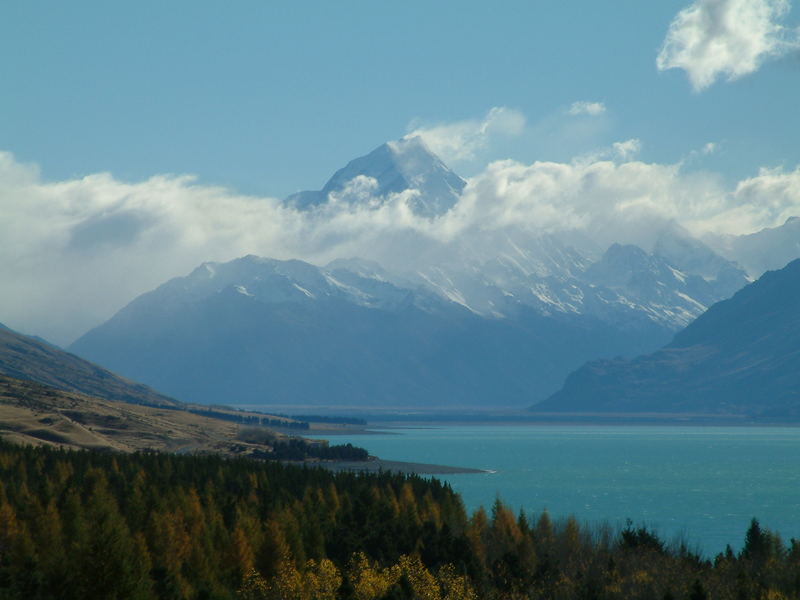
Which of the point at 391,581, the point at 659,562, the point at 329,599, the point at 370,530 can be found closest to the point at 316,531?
the point at 370,530

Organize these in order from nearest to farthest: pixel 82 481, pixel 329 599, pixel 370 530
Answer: pixel 329 599 → pixel 370 530 → pixel 82 481

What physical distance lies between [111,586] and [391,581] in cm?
3395

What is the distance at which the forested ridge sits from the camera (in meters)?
104

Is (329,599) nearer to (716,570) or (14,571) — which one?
(14,571)

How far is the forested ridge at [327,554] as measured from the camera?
10354 cm

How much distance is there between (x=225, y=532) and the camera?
128250 millimetres

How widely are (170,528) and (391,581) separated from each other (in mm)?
28846

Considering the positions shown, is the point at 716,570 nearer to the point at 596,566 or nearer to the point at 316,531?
the point at 596,566

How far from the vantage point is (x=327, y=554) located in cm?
13462

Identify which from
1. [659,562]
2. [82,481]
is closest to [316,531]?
[659,562]

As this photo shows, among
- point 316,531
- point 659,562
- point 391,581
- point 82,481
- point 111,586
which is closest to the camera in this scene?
point 111,586

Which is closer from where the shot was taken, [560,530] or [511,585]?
[511,585]

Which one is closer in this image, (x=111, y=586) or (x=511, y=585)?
(x=111, y=586)

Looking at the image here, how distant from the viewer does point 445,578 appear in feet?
384
